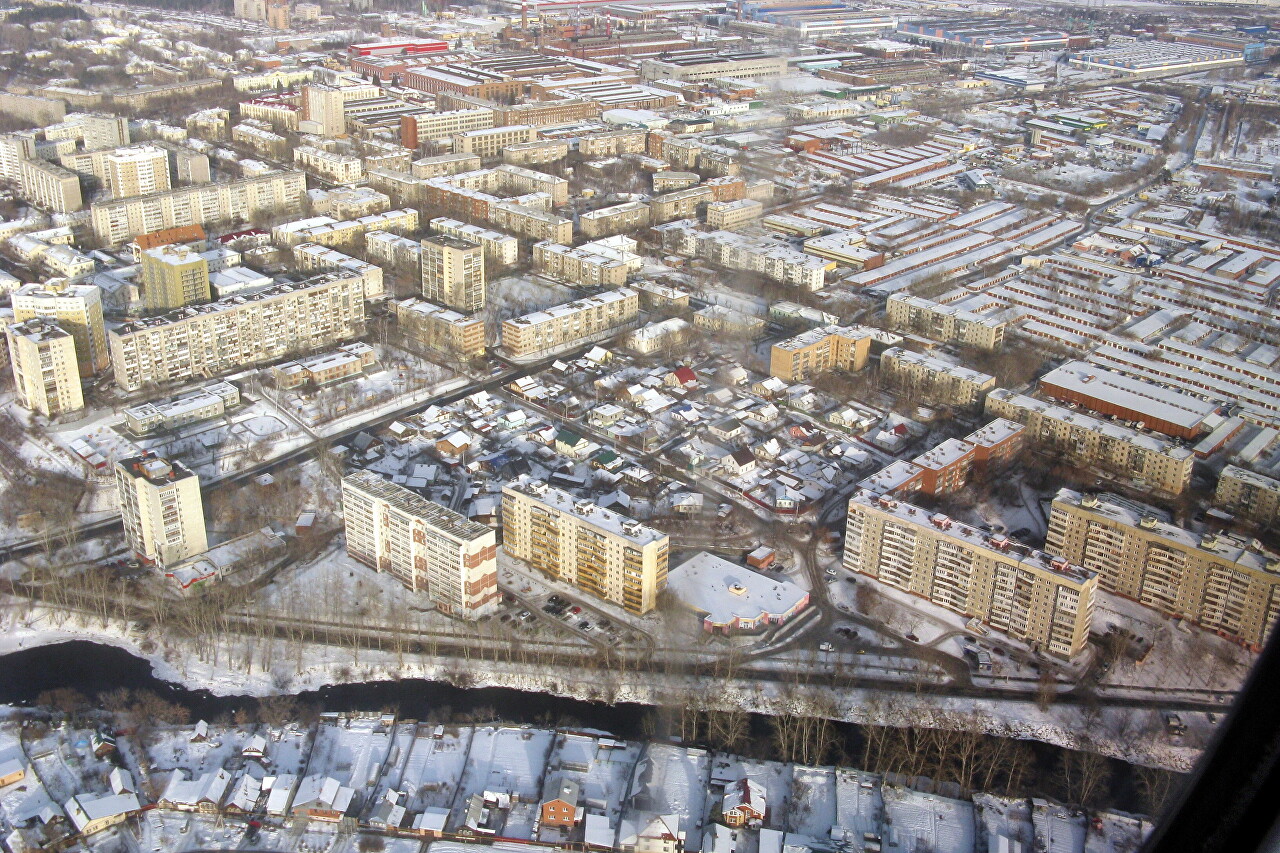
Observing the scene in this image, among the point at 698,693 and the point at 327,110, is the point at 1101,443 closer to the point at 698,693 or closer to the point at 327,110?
the point at 698,693

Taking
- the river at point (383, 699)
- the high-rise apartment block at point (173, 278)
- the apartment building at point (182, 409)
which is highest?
the high-rise apartment block at point (173, 278)

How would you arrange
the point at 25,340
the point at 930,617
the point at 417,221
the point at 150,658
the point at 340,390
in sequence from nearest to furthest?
the point at 150,658 → the point at 930,617 → the point at 25,340 → the point at 340,390 → the point at 417,221

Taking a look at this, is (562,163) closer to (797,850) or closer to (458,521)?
(458,521)

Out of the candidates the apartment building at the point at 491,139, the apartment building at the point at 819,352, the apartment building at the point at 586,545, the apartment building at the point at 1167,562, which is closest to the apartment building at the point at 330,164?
the apartment building at the point at 491,139

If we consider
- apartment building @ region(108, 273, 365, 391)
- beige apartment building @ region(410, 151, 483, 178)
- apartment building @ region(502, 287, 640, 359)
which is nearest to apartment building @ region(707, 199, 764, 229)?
apartment building @ region(502, 287, 640, 359)

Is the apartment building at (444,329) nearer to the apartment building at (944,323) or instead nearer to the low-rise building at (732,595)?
the low-rise building at (732,595)

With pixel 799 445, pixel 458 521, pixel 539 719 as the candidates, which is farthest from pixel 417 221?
pixel 539 719
